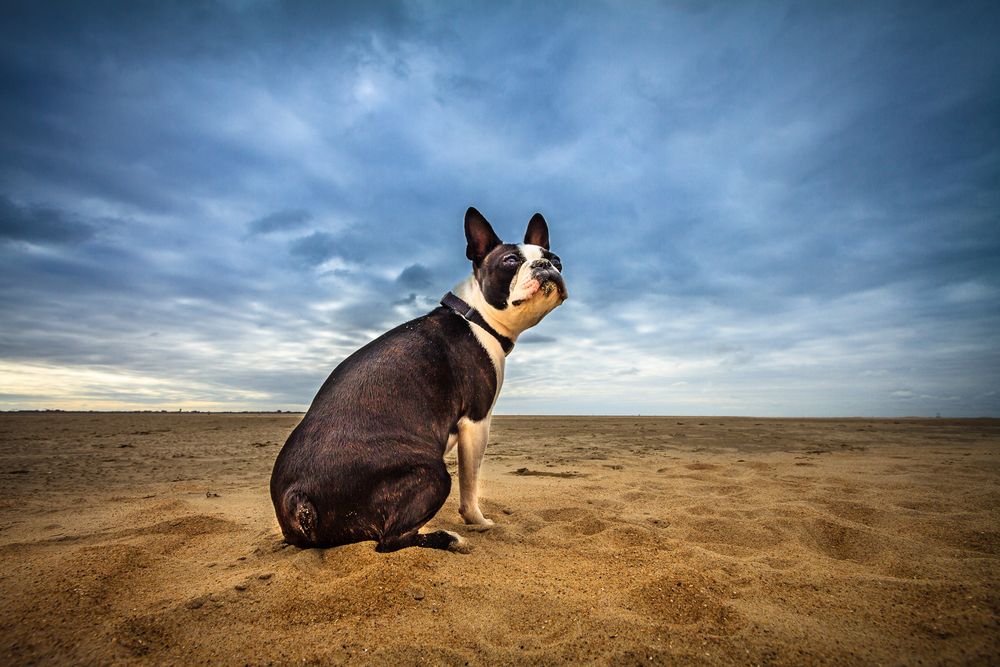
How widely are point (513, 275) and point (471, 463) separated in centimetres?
163

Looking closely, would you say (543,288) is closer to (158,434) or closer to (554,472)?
(554,472)

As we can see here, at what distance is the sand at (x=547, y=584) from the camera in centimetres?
186

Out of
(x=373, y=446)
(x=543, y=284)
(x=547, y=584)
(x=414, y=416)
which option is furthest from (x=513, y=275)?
(x=547, y=584)

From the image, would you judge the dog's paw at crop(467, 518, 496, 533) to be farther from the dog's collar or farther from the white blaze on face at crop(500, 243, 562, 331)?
the white blaze on face at crop(500, 243, 562, 331)

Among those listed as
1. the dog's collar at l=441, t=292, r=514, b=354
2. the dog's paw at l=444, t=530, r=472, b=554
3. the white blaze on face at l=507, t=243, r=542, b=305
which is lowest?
the dog's paw at l=444, t=530, r=472, b=554

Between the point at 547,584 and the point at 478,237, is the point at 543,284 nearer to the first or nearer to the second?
the point at 478,237

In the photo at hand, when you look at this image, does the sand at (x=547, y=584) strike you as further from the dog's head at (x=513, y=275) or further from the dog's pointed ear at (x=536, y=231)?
the dog's pointed ear at (x=536, y=231)

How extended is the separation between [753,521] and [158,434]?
1716cm

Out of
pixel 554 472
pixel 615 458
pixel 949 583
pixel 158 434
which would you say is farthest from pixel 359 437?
pixel 158 434

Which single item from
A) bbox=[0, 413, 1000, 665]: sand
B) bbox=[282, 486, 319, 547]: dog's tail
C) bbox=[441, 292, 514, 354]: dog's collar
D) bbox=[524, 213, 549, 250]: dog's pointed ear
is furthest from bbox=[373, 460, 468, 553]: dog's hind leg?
bbox=[524, 213, 549, 250]: dog's pointed ear

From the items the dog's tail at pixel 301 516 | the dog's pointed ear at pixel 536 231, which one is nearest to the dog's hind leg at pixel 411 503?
the dog's tail at pixel 301 516

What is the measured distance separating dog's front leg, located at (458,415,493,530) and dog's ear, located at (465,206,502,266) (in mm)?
1610

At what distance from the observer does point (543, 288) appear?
12.7 ft

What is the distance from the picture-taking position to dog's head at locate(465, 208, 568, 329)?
3.88m
